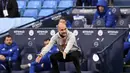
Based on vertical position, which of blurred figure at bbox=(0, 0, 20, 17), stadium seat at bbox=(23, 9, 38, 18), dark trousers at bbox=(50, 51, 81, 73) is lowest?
dark trousers at bbox=(50, 51, 81, 73)

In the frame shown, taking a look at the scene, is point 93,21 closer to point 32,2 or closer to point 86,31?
point 86,31

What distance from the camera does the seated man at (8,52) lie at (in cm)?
1245

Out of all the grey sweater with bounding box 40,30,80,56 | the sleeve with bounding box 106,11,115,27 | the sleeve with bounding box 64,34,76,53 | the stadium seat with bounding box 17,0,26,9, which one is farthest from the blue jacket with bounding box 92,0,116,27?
the stadium seat with bounding box 17,0,26,9

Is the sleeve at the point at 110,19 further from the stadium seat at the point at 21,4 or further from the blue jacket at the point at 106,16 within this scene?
the stadium seat at the point at 21,4

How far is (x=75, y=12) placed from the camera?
14.8 m

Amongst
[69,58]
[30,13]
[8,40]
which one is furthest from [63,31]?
[30,13]

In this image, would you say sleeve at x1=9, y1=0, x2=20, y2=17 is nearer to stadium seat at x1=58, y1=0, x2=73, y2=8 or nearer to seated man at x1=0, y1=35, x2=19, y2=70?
stadium seat at x1=58, y1=0, x2=73, y2=8

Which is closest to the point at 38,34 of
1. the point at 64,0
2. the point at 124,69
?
the point at 124,69

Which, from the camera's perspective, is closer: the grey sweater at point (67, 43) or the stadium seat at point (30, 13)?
the grey sweater at point (67, 43)

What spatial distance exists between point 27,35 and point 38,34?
32 centimetres

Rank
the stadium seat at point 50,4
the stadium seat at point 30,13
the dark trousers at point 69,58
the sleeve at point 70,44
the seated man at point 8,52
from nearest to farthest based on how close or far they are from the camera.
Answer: the sleeve at point 70,44, the dark trousers at point 69,58, the seated man at point 8,52, the stadium seat at point 30,13, the stadium seat at point 50,4

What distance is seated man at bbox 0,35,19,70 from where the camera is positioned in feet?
Result: 40.9

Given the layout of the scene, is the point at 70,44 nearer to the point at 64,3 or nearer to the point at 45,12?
the point at 45,12

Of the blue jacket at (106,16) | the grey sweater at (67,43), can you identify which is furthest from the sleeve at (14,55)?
the blue jacket at (106,16)
